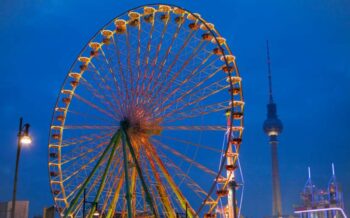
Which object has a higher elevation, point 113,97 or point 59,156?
point 113,97

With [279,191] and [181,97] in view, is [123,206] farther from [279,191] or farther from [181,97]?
[279,191]

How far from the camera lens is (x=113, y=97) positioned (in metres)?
31.0

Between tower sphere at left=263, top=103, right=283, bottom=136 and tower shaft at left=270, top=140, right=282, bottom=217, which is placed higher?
tower sphere at left=263, top=103, right=283, bottom=136

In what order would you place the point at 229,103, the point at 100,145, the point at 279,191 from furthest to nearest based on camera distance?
1. the point at 279,191
2. the point at 100,145
3. the point at 229,103

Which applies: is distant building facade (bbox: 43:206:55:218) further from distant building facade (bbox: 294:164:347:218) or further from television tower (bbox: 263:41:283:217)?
television tower (bbox: 263:41:283:217)

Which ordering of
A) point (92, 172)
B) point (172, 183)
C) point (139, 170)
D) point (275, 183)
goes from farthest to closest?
1. point (275, 183)
2. point (92, 172)
3. point (172, 183)
4. point (139, 170)

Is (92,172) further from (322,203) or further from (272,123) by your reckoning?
(272,123)

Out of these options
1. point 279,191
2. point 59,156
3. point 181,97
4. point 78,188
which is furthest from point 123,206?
point 279,191

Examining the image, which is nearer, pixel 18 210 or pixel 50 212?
pixel 50 212

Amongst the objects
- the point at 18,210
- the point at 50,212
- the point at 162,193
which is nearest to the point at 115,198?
the point at 162,193

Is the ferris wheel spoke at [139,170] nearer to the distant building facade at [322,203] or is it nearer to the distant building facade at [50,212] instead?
the distant building facade at [50,212]

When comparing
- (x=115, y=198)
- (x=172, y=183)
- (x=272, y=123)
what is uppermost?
(x=272, y=123)

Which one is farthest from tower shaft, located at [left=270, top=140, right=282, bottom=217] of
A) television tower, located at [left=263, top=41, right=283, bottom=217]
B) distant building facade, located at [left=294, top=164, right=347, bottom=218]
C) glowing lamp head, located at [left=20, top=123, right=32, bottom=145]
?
glowing lamp head, located at [left=20, top=123, right=32, bottom=145]

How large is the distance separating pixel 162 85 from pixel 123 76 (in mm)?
2632
